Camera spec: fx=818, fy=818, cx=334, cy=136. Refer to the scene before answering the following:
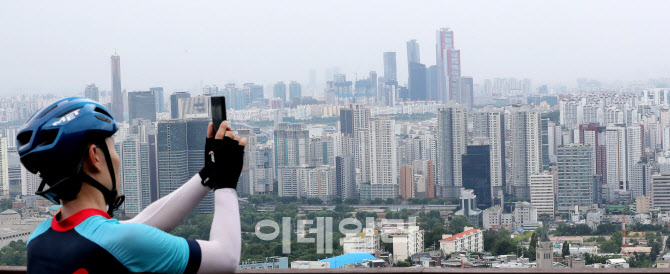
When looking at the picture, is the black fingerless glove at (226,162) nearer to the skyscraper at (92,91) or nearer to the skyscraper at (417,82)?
the skyscraper at (92,91)

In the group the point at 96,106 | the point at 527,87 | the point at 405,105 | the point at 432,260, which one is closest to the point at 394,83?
the point at 405,105

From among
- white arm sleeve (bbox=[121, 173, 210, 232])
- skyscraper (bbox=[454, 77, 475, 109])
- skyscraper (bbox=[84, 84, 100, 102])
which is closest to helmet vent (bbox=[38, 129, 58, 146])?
white arm sleeve (bbox=[121, 173, 210, 232])

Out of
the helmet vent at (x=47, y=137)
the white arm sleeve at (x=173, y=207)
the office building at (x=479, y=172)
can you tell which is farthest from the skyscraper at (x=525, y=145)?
the helmet vent at (x=47, y=137)

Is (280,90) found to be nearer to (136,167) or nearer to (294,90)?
(294,90)

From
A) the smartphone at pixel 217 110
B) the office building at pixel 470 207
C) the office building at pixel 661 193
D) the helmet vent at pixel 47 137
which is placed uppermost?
the smartphone at pixel 217 110

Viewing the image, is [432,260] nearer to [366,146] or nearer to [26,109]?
[26,109]
